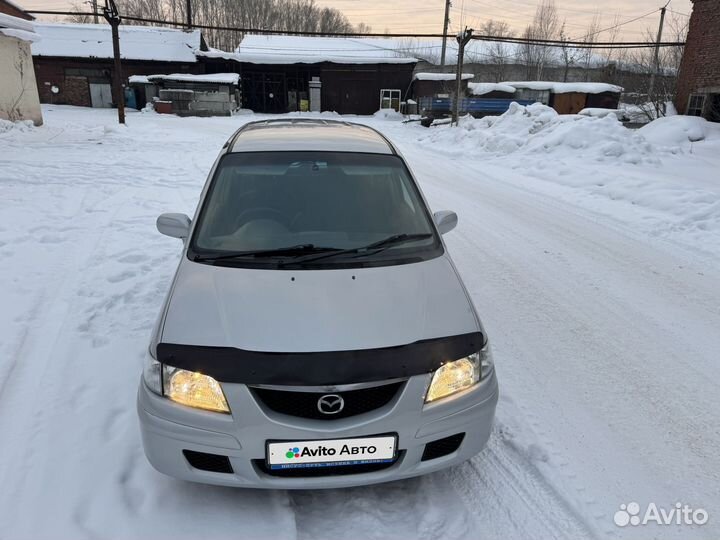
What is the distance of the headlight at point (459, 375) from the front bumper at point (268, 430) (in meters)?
0.04

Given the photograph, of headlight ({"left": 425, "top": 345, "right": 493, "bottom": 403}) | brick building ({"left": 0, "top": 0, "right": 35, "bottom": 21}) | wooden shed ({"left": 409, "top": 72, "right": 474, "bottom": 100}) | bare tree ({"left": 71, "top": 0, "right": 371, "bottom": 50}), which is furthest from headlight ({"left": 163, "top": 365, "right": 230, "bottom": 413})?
bare tree ({"left": 71, "top": 0, "right": 371, "bottom": 50})

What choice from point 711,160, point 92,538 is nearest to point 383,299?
point 92,538

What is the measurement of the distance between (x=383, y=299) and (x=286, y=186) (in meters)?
1.32

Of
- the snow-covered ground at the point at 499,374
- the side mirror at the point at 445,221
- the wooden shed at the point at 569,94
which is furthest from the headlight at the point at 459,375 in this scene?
the wooden shed at the point at 569,94

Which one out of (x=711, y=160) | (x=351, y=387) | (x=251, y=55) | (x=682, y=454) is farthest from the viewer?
(x=251, y=55)

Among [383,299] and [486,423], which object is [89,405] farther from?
[486,423]

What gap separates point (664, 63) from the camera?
123 feet

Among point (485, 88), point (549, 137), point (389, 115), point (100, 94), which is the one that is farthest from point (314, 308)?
point (100, 94)

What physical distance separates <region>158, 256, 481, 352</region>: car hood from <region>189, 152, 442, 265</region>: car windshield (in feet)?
0.56

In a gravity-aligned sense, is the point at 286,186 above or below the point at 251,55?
below

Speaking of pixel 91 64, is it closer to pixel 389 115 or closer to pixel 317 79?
pixel 317 79

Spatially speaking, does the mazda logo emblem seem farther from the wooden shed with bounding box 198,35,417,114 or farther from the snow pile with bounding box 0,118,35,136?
the wooden shed with bounding box 198,35,417,114

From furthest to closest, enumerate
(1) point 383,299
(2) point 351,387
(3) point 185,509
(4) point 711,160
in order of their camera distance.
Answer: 1. (4) point 711,160
2. (1) point 383,299
3. (3) point 185,509
4. (2) point 351,387

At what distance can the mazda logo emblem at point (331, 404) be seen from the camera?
2129 mm
